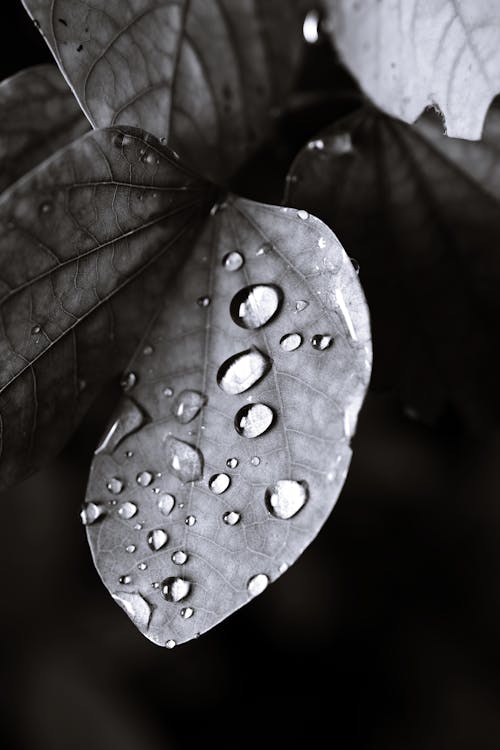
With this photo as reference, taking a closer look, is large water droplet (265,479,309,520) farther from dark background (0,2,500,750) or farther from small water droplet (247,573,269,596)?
dark background (0,2,500,750)

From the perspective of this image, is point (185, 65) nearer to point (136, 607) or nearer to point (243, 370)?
point (243, 370)

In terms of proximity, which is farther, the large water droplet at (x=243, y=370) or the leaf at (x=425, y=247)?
the leaf at (x=425, y=247)

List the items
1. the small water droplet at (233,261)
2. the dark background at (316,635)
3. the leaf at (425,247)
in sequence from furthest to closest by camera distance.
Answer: the dark background at (316,635) < the leaf at (425,247) < the small water droplet at (233,261)

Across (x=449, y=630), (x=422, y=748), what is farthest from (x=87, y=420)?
(x=422, y=748)

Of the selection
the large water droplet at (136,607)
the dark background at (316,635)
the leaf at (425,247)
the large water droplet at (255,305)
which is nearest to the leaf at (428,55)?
the leaf at (425,247)

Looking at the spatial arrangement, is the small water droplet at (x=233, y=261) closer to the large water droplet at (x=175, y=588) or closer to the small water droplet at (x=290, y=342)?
the small water droplet at (x=290, y=342)

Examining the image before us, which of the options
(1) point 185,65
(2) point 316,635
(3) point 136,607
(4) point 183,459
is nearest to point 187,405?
(4) point 183,459
